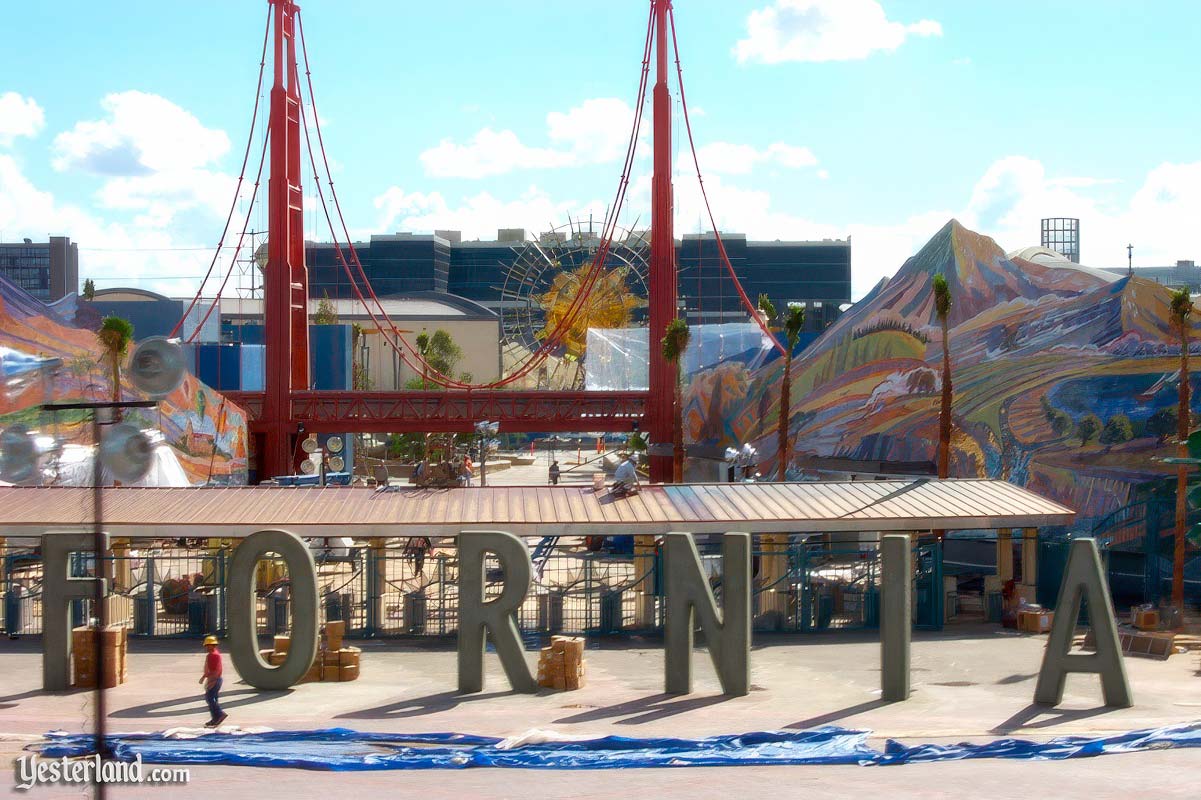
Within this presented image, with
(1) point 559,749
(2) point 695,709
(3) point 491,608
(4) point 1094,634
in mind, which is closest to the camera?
(1) point 559,749

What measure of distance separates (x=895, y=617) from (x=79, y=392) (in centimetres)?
2696

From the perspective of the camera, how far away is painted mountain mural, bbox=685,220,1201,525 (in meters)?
31.8

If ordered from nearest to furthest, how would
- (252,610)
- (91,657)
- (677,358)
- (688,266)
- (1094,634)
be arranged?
(1094,634), (252,610), (91,657), (677,358), (688,266)

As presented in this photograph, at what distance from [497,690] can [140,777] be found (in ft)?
20.2

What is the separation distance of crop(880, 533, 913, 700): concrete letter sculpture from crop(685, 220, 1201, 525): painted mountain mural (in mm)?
14808

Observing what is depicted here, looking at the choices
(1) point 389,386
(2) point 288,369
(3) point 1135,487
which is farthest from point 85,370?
(1) point 389,386

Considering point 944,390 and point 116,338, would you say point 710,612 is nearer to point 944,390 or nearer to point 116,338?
point 944,390

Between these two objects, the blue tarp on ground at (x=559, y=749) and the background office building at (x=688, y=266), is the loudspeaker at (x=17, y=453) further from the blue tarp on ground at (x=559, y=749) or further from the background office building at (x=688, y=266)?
the background office building at (x=688, y=266)

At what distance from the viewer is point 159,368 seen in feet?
78.0

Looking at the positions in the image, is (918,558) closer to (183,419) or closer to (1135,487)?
(1135,487)

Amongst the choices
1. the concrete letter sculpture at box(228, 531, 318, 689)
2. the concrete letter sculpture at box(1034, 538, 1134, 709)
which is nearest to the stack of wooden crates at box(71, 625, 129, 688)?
the concrete letter sculpture at box(228, 531, 318, 689)

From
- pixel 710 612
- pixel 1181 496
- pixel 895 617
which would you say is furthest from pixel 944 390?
pixel 710 612

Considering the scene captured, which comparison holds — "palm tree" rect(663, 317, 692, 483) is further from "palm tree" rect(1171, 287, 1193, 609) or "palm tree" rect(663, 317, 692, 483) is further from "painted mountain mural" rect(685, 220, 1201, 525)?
"palm tree" rect(1171, 287, 1193, 609)

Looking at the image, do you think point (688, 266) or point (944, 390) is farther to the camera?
point (688, 266)
